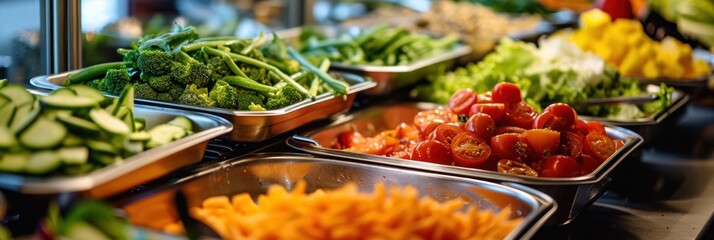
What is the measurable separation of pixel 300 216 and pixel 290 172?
758 mm

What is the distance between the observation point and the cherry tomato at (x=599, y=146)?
9.31 feet

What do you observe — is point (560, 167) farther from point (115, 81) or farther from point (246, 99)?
point (115, 81)

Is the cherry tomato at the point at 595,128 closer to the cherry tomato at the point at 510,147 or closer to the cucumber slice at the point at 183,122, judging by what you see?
the cherry tomato at the point at 510,147

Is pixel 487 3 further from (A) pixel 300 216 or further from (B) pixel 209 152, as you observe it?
(A) pixel 300 216

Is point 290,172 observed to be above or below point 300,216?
below

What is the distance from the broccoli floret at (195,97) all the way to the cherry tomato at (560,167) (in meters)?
1.10

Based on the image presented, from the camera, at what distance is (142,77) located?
279 centimetres

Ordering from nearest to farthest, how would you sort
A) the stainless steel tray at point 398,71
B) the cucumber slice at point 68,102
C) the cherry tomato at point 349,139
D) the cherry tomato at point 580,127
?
1. the cucumber slice at point 68,102
2. the cherry tomato at point 580,127
3. the cherry tomato at point 349,139
4. the stainless steel tray at point 398,71

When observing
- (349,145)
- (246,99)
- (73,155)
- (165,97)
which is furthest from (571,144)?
(73,155)

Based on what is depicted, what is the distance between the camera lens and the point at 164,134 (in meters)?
2.30

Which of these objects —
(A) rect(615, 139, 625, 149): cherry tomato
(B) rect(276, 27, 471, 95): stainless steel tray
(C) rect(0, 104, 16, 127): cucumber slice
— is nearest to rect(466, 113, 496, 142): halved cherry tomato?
(A) rect(615, 139, 625, 149): cherry tomato

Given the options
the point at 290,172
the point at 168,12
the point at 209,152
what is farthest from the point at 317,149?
the point at 168,12

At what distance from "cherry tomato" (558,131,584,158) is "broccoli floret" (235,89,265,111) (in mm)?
1013

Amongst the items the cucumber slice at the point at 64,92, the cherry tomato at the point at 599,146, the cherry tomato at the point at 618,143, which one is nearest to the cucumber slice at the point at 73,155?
the cucumber slice at the point at 64,92
